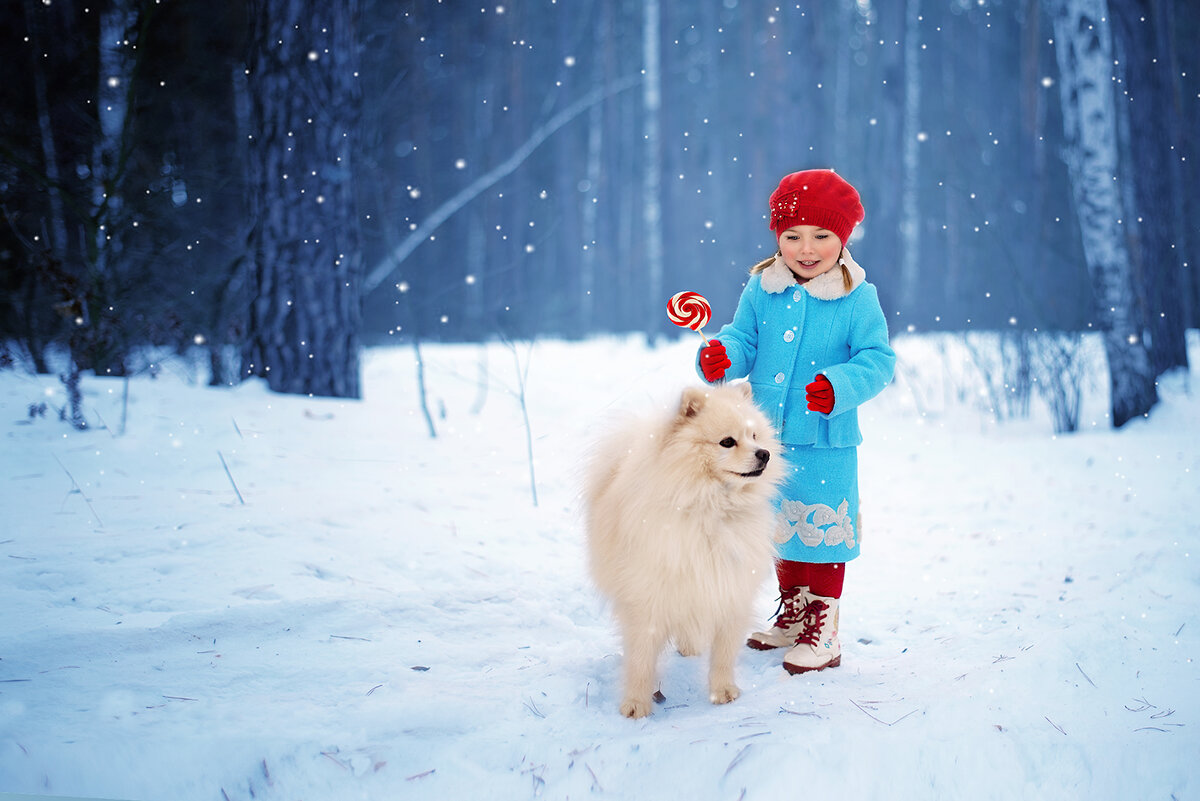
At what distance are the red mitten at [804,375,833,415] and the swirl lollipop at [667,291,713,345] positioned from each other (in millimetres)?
436

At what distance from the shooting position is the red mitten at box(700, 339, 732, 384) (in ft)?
8.14

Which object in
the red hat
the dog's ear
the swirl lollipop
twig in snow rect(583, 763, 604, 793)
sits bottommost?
twig in snow rect(583, 763, 604, 793)

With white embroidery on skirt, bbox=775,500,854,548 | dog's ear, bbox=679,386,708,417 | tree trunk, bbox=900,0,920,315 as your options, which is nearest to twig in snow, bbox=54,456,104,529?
dog's ear, bbox=679,386,708,417

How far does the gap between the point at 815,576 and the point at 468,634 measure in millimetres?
1392

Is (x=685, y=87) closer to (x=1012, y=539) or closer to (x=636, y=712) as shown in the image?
(x=1012, y=539)

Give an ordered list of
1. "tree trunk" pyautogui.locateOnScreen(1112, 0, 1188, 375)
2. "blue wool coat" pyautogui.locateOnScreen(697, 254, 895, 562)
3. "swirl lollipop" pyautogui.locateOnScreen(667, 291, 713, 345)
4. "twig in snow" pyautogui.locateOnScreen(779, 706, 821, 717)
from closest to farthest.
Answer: "twig in snow" pyautogui.locateOnScreen(779, 706, 821, 717)
"swirl lollipop" pyautogui.locateOnScreen(667, 291, 713, 345)
"blue wool coat" pyautogui.locateOnScreen(697, 254, 895, 562)
"tree trunk" pyautogui.locateOnScreen(1112, 0, 1188, 375)

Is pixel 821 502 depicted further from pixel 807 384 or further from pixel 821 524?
pixel 807 384

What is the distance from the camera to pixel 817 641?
8.46 ft

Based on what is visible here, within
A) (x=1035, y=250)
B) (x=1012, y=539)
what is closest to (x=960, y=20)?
(x=1035, y=250)

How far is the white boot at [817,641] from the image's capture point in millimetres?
2549

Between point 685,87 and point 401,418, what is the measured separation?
19.3 meters

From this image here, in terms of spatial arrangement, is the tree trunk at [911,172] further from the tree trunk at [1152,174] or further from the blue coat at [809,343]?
the blue coat at [809,343]

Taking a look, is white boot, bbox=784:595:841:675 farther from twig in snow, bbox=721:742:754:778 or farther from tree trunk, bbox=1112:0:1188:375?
tree trunk, bbox=1112:0:1188:375

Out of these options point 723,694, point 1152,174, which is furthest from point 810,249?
point 1152,174
